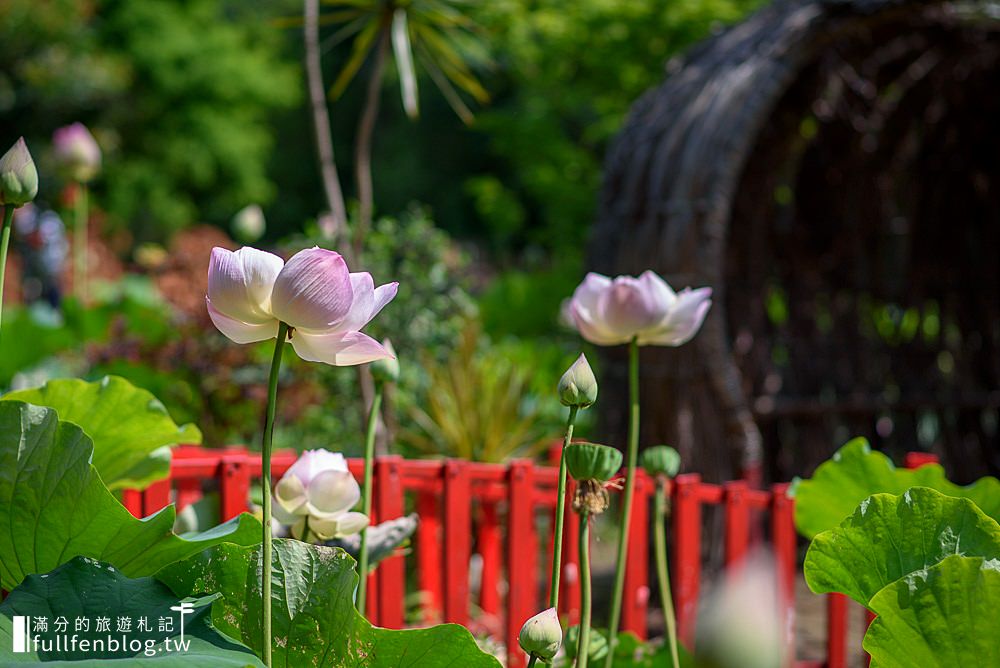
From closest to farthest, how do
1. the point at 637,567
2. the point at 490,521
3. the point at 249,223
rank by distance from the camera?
the point at 637,567, the point at 490,521, the point at 249,223

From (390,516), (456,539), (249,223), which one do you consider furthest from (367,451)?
(249,223)

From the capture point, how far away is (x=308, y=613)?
0.96 metres

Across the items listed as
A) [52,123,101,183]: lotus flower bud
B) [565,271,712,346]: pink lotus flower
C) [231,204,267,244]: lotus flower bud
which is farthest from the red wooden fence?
[52,123,101,183]: lotus flower bud

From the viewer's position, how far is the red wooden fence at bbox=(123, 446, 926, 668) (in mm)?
1829

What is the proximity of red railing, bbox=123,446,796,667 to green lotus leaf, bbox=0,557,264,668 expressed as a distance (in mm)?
808

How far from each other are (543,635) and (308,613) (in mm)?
221

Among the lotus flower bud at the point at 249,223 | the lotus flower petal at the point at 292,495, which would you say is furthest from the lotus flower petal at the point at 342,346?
the lotus flower bud at the point at 249,223

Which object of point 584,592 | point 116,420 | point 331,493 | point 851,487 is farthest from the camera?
point 851,487

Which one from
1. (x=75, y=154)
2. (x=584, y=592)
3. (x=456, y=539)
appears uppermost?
(x=75, y=154)

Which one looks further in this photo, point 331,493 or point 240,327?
point 331,493

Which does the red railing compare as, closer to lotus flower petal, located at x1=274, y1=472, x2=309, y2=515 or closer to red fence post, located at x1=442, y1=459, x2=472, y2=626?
red fence post, located at x1=442, y1=459, x2=472, y2=626

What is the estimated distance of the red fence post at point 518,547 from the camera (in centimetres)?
209

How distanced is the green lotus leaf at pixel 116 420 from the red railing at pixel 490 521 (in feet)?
1.05

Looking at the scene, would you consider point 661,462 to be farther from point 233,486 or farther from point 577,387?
point 233,486
